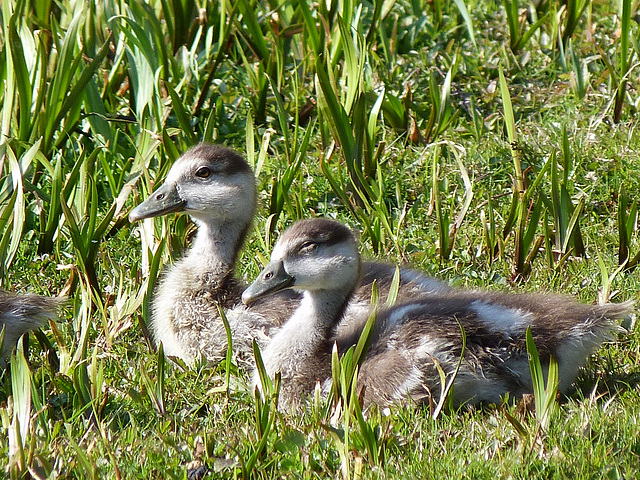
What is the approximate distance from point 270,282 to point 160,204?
878 mm

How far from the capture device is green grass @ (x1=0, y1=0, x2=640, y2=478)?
362 centimetres

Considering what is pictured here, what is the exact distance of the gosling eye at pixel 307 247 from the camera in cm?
431

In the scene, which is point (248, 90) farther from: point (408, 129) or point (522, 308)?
point (522, 308)

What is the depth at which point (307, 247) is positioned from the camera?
170 inches

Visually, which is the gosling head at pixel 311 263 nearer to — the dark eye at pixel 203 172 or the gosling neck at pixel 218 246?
the gosling neck at pixel 218 246

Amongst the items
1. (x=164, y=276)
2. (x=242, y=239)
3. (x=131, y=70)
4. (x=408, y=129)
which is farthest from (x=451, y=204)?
(x=131, y=70)

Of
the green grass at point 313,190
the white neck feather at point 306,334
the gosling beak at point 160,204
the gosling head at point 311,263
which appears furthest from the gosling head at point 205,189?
the white neck feather at point 306,334

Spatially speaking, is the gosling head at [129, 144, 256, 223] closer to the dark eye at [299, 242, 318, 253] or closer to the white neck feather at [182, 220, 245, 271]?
the white neck feather at [182, 220, 245, 271]

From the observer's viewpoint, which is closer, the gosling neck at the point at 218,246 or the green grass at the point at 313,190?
the green grass at the point at 313,190

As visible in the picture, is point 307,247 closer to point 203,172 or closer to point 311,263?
point 311,263

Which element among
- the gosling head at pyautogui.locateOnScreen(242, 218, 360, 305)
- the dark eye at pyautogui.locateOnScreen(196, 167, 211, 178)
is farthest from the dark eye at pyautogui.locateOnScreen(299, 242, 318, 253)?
the dark eye at pyautogui.locateOnScreen(196, 167, 211, 178)

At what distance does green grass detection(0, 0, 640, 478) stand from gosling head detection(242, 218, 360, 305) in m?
0.50

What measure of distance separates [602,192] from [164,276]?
282 cm

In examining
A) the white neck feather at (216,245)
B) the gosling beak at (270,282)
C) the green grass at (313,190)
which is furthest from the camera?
the white neck feather at (216,245)
